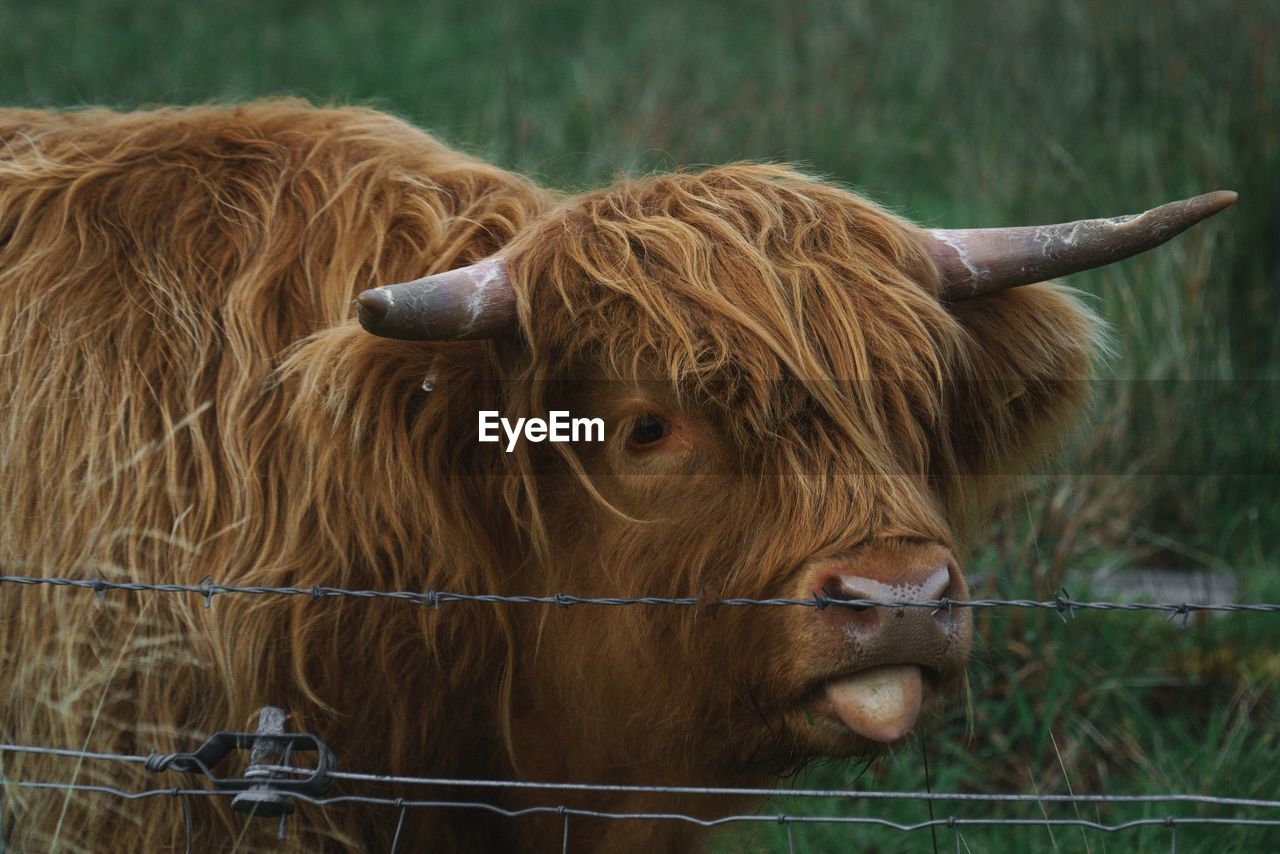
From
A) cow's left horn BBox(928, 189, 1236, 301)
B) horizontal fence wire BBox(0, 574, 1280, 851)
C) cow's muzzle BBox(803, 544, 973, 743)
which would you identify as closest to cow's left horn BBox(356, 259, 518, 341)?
horizontal fence wire BBox(0, 574, 1280, 851)

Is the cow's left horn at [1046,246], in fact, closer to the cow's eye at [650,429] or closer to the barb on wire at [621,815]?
the cow's eye at [650,429]

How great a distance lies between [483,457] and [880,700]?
0.89 m

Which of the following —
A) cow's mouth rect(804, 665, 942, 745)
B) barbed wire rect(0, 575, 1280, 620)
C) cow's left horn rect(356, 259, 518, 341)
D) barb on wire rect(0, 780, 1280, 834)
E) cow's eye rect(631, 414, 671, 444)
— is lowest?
barb on wire rect(0, 780, 1280, 834)

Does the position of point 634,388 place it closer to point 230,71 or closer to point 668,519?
point 668,519

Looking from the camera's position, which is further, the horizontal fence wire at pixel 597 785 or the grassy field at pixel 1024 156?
the grassy field at pixel 1024 156

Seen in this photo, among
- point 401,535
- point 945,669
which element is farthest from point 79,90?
point 945,669

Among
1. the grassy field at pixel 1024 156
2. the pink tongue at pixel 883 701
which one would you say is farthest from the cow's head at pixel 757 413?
the grassy field at pixel 1024 156

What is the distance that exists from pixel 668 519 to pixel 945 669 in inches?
21.1

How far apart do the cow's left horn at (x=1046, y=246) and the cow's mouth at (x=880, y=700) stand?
0.80 m

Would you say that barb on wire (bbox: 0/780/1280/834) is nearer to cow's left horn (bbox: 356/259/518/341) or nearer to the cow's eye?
the cow's eye

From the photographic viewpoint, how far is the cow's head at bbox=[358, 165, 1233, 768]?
82.0 inches

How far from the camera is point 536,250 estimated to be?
7.75 feet

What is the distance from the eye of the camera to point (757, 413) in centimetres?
220

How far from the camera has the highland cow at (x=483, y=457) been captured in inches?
87.4
